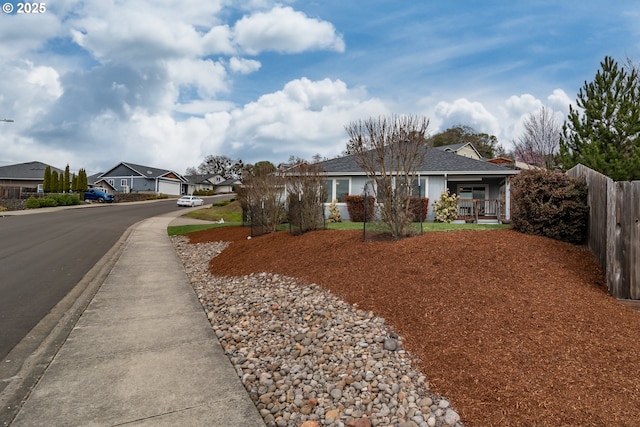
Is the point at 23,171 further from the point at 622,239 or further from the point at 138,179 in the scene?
the point at 622,239

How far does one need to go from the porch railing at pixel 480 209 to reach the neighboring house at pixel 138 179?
5288cm

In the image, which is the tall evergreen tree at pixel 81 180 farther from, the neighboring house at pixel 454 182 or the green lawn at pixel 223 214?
the neighboring house at pixel 454 182

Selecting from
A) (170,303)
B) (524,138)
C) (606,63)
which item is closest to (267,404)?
(170,303)

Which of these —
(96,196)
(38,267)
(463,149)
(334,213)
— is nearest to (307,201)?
(38,267)

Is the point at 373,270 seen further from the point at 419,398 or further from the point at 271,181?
the point at 271,181

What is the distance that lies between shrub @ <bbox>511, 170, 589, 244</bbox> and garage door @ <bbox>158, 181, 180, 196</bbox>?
61.6m

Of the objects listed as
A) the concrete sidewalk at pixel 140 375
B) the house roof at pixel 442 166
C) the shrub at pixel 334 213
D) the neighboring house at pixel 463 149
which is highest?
the neighboring house at pixel 463 149

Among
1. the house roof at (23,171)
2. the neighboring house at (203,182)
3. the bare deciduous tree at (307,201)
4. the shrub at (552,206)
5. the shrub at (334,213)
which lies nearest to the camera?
the shrub at (552,206)

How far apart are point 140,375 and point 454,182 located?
62.6 ft

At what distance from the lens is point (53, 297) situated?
7.20 m

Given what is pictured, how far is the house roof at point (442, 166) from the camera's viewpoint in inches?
727

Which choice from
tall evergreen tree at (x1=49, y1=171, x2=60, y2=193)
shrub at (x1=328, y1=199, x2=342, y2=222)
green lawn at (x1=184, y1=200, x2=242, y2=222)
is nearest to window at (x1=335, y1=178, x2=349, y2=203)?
shrub at (x1=328, y1=199, x2=342, y2=222)

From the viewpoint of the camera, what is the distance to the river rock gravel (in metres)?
3.23

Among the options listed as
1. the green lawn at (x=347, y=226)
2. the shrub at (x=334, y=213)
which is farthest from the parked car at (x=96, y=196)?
the shrub at (x=334, y=213)
